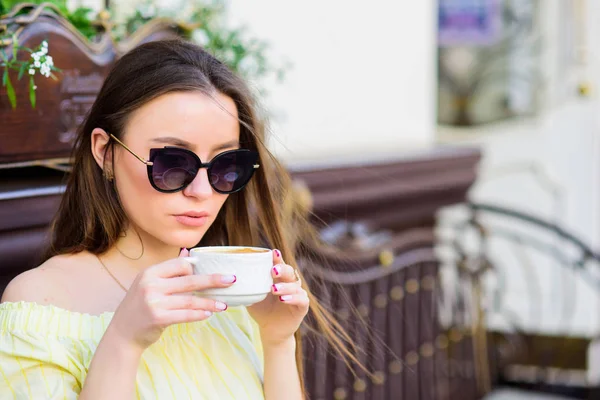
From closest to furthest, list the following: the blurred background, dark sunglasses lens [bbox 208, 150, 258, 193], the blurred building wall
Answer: dark sunglasses lens [bbox 208, 150, 258, 193]
the blurred background
the blurred building wall

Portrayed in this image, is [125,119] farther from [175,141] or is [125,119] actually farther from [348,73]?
[348,73]

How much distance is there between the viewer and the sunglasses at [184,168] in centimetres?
165

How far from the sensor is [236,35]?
2.91 metres

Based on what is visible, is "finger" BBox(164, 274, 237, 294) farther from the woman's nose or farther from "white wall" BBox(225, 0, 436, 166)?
"white wall" BBox(225, 0, 436, 166)

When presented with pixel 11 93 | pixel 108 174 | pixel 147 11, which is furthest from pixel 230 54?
pixel 108 174

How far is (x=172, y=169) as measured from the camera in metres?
1.66

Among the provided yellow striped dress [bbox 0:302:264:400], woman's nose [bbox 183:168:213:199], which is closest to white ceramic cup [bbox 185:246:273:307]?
woman's nose [bbox 183:168:213:199]

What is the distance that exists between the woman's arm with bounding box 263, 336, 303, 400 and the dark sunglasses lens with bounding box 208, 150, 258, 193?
0.33 m

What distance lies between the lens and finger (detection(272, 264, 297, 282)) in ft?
5.26

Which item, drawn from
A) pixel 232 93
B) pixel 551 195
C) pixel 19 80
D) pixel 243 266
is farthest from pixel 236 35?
pixel 551 195

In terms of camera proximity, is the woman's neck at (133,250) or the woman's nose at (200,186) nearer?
the woman's nose at (200,186)

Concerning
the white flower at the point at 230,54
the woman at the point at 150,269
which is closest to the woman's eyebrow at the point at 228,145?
the woman at the point at 150,269

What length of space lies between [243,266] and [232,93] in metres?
0.42

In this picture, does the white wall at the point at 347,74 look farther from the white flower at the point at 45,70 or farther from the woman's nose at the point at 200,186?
the woman's nose at the point at 200,186
